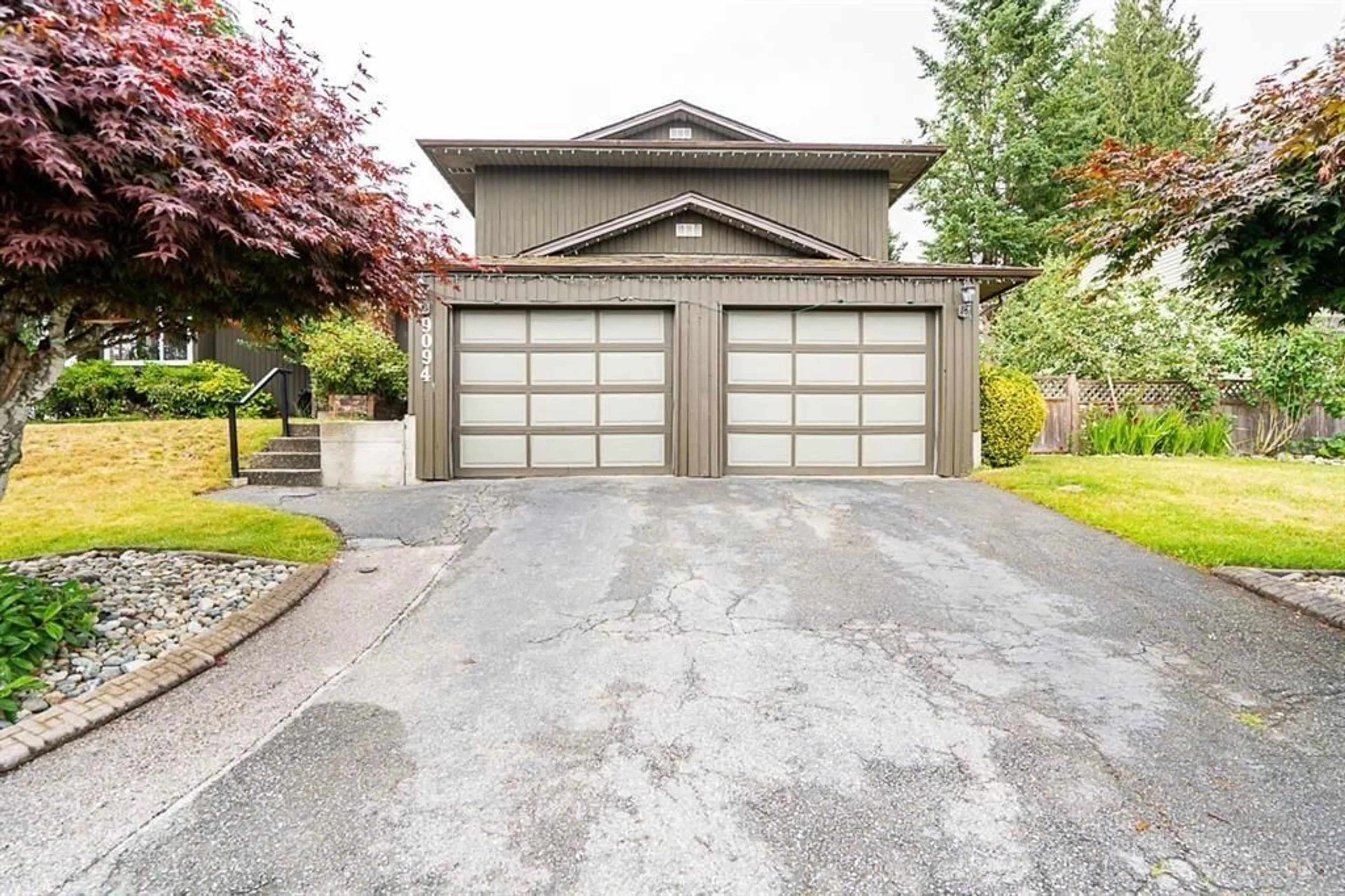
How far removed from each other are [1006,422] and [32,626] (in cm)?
1004

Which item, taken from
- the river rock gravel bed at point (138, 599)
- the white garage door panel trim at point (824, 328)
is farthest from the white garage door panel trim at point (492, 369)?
the river rock gravel bed at point (138, 599)

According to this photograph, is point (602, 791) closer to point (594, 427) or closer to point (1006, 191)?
point (594, 427)

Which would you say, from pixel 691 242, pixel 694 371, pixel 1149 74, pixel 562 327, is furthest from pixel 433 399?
pixel 1149 74

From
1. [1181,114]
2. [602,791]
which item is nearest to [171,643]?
[602,791]

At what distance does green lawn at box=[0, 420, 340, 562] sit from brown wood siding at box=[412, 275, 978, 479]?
261 centimetres

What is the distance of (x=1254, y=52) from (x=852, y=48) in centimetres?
1766

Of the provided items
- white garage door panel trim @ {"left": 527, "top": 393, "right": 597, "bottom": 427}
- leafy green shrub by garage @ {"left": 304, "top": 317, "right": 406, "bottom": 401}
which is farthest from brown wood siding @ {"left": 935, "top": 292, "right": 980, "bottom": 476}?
leafy green shrub by garage @ {"left": 304, "top": 317, "right": 406, "bottom": 401}

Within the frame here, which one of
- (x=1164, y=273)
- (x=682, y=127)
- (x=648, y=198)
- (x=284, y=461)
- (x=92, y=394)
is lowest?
(x=284, y=461)

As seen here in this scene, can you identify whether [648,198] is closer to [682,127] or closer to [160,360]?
[682,127]

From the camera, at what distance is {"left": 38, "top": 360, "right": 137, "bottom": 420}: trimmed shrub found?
11961 mm

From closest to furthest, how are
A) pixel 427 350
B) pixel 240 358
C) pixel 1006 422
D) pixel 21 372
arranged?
1. pixel 21 372
2. pixel 427 350
3. pixel 1006 422
4. pixel 240 358

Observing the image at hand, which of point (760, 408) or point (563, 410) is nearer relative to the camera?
point (563, 410)

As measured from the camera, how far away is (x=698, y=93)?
24.1 metres

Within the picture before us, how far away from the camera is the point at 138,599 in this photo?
13.7 ft
